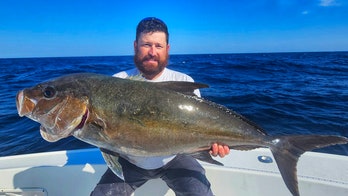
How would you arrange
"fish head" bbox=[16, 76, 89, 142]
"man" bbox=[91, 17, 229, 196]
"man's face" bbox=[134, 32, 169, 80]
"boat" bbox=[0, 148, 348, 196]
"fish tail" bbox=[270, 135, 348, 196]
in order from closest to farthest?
"fish head" bbox=[16, 76, 89, 142], "fish tail" bbox=[270, 135, 348, 196], "man" bbox=[91, 17, 229, 196], "man's face" bbox=[134, 32, 169, 80], "boat" bbox=[0, 148, 348, 196]

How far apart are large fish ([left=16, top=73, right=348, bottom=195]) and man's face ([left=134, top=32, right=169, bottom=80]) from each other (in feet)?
2.91

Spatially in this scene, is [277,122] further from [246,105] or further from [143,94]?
[143,94]

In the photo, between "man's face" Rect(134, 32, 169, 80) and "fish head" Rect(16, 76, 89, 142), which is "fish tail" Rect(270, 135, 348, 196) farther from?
"fish head" Rect(16, 76, 89, 142)

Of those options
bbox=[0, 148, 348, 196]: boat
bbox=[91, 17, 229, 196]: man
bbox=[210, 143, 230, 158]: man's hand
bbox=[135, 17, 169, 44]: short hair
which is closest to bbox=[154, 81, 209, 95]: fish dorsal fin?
bbox=[210, 143, 230, 158]: man's hand

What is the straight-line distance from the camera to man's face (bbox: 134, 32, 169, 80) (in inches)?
137

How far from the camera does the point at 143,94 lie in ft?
8.47

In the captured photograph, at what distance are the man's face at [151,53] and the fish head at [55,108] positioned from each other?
1.15 m

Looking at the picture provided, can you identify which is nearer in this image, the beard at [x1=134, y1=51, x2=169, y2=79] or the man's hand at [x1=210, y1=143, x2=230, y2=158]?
the man's hand at [x1=210, y1=143, x2=230, y2=158]

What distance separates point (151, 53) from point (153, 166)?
52.4 inches

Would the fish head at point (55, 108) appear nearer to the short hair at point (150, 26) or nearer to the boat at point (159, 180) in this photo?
the short hair at point (150, 26)

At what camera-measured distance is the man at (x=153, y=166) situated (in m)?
3.29

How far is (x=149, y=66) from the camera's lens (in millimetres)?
3529

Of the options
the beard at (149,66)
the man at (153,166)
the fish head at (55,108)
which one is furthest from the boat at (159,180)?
the fish head at (55,108)

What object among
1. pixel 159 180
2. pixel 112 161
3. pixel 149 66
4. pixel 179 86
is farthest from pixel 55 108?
pixel 159 180
